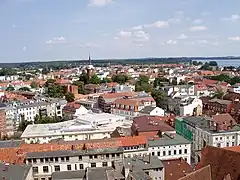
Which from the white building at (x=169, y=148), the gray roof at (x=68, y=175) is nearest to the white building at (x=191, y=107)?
the white building at (x=169, y=148)

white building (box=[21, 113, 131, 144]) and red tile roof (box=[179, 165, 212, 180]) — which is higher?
red tile roof (box=[179, 165, 212, 180])

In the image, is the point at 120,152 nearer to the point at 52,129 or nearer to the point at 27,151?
the point at 27,151

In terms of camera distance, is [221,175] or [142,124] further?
[142,124]

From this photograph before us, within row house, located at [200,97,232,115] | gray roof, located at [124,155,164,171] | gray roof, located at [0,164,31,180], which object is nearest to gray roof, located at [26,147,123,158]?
gray roof, located at [124,155,164,171]

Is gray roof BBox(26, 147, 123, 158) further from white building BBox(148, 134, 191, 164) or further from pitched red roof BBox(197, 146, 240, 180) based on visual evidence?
pitched red roof BBox(197, 146, 240, 180)

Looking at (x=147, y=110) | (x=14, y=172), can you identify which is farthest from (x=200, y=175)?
(x=147, y=110)

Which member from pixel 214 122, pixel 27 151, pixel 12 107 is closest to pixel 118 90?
pixel 12 107
